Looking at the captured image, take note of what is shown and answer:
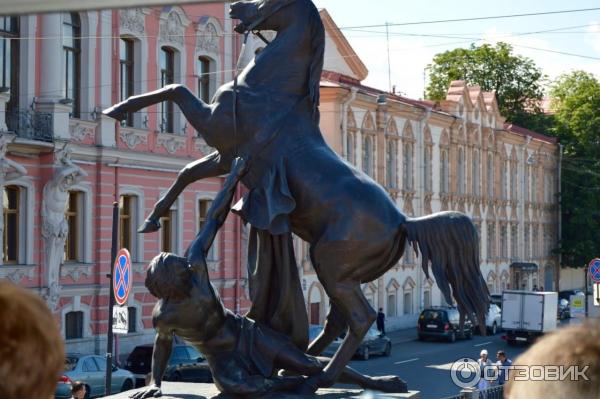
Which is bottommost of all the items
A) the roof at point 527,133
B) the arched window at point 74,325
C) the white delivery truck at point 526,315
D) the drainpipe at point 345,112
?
the white delivery truck at point 526,315

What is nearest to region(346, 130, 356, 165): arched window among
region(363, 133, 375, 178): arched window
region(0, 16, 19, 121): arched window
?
region(363, 133, 375, 178): arched window

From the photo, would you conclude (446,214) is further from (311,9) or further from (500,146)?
(500,146)

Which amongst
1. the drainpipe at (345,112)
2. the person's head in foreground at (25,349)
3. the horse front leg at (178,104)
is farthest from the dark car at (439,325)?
the person's head in foreground at (25,349)

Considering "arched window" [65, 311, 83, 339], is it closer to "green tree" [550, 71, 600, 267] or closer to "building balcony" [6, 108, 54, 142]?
"building balcony" [6, 108, 54, 142]

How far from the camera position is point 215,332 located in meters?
7.11

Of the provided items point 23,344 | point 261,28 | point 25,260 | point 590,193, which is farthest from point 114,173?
point 590,193

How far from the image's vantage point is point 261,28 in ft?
26.0

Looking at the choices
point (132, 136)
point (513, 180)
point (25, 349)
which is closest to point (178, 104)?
point (25, 349)

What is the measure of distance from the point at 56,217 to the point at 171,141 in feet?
16.5

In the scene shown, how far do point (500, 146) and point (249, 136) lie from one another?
4562 centimetres

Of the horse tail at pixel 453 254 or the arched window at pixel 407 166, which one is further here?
the arched window at pixel 407 166

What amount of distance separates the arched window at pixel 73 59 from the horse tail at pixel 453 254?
1962cm

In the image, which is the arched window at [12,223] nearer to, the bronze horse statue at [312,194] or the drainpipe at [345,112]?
the drainpipe at [345,112]

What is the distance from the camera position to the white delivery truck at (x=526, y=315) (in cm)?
3659
